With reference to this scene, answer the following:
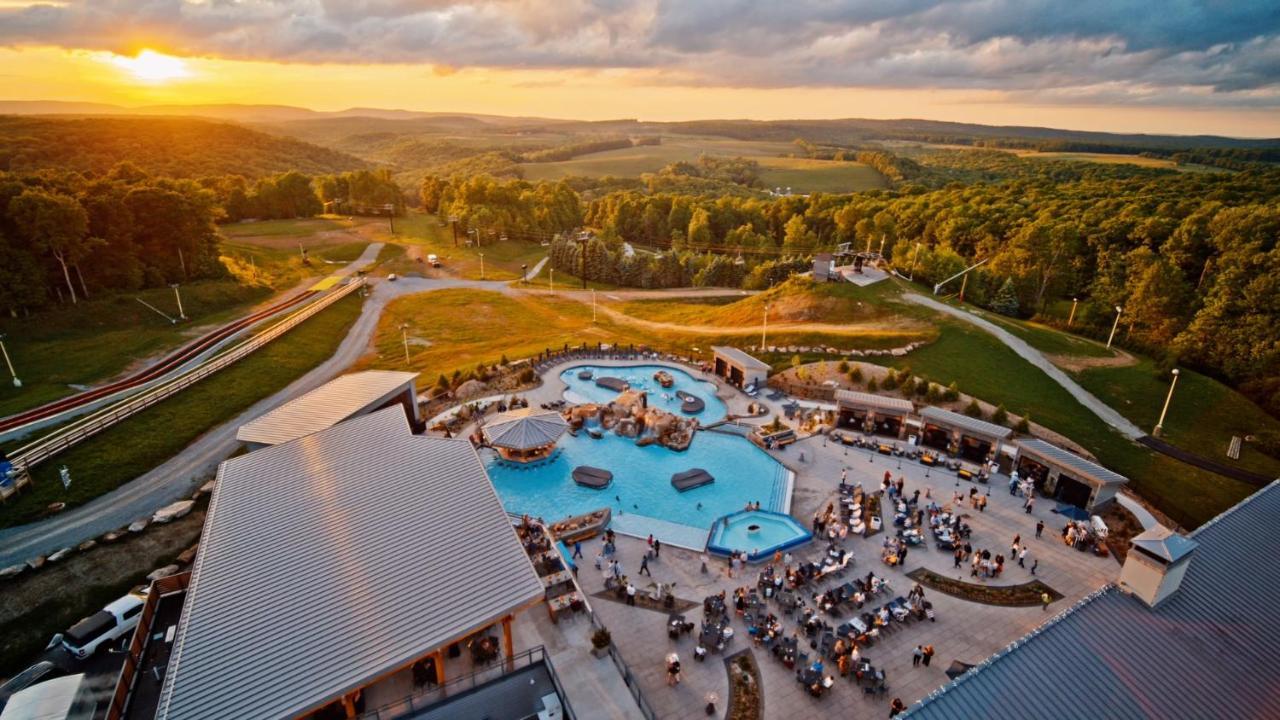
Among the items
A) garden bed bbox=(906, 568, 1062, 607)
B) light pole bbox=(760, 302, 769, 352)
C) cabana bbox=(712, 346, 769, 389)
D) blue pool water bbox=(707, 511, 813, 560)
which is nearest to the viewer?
garden bed bbox=(906, 568, 1062, 607)

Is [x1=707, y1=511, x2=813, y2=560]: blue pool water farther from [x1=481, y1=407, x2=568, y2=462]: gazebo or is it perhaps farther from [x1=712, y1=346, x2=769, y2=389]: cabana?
[x1=712, y1=346, x2=769, y2=389]: cabana

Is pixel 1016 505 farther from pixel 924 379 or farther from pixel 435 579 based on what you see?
pixel 435 579

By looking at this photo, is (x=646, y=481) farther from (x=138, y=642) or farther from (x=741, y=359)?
(x=138, y=642)

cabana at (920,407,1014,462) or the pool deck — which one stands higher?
cabana at (920,407,1014,462)

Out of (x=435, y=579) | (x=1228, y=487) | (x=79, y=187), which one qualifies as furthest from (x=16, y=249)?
(x=1228, y=487)

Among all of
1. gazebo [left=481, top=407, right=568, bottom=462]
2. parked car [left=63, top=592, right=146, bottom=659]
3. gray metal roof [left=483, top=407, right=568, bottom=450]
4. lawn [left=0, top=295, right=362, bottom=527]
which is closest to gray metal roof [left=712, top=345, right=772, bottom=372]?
gray metal roof [left=483, top=407, right=568, bottom=450]

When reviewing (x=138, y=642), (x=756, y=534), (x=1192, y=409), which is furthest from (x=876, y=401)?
(x=138, y=642)

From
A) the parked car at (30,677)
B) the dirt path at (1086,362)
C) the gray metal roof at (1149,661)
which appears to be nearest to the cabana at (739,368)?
the dirt path at (1086,362)

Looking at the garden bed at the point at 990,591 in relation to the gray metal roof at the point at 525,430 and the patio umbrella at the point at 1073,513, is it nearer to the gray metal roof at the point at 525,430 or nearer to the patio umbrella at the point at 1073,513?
the patio umbrella at the point at 1073,513
